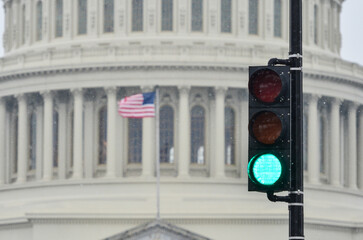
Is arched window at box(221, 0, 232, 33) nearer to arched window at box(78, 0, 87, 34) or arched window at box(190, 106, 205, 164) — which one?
arched window at box(190, 106, 205, 164)

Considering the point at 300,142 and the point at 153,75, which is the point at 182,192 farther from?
the point at 300,142

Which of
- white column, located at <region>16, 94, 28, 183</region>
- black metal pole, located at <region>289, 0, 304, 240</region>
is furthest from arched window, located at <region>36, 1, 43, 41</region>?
black metal pole, located at <region>289, 0, 304, 240</region>

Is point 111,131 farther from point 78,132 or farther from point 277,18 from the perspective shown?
point 277,18

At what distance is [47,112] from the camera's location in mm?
89312

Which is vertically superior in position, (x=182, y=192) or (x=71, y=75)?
(x=71, y=75)

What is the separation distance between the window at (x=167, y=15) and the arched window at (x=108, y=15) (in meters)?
3.56

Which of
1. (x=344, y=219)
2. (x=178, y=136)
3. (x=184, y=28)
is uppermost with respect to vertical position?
(x=184, y=28)

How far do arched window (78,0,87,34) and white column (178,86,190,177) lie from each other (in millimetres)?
8892

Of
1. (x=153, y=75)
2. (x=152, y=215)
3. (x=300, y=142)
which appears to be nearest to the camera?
(x=300, y=142)

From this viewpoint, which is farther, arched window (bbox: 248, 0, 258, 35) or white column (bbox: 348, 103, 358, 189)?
white column (bbox: 348, 103, 358, 189)

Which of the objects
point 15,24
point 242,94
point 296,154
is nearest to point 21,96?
point 15,24

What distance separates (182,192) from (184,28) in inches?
445

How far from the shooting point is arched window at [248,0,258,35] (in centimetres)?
9050

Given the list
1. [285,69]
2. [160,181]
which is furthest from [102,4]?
[285,69]
